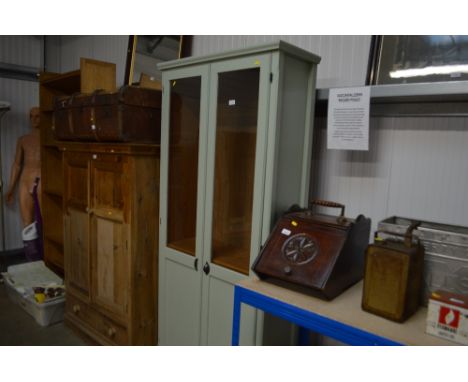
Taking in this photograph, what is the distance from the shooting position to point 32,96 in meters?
4.39

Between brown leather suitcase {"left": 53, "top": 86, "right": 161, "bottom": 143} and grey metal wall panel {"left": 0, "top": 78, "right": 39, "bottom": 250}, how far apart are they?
2.35 metres

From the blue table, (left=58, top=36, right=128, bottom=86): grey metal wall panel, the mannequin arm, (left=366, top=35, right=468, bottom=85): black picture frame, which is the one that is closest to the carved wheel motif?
the blue table

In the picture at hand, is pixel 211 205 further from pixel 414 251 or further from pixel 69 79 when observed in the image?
pixel 69 79

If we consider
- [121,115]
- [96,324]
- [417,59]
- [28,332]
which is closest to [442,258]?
[417,59]

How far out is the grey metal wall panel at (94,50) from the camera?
3457 millimetres

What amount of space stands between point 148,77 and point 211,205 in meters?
1.41

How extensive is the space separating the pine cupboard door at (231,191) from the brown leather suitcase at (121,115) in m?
0.53

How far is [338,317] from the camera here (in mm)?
1214

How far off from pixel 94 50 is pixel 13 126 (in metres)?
1.39

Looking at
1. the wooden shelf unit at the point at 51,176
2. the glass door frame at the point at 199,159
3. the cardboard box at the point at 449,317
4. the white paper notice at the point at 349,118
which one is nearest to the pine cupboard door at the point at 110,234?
the glass door frame at the point at 199,159

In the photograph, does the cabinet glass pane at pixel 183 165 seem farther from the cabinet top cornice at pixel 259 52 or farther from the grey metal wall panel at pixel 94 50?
the grey metal wall panel at pixel 94 50

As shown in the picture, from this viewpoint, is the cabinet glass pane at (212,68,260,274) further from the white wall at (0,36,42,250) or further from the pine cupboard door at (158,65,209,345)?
the white wall at (0,36,42,250)

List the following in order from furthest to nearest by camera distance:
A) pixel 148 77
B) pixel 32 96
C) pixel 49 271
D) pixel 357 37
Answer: pixel 32 96 < pixel 49 271 < pixel 148 77 < pixel 357 37
